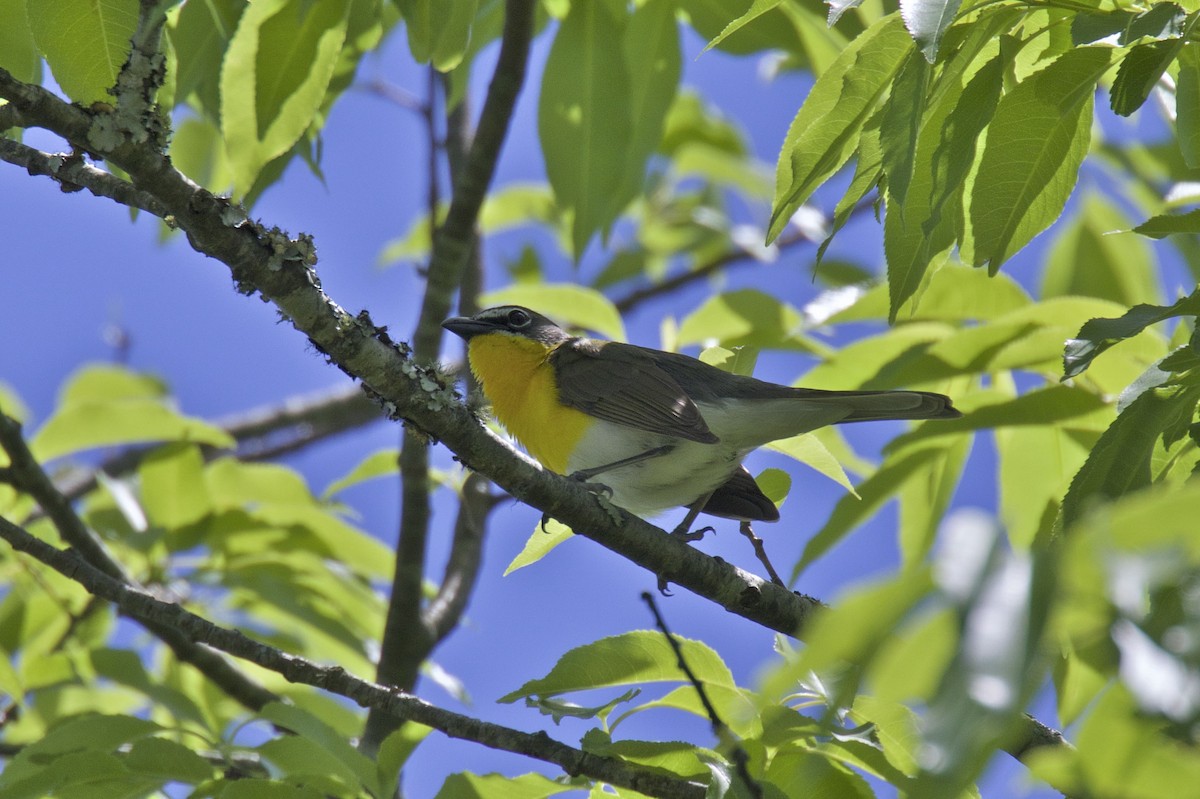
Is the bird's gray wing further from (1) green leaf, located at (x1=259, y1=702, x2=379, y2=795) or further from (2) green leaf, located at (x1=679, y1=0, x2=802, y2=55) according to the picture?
(1) green leaf, located at (x1=259, y1=702, x2=379, y2=795)

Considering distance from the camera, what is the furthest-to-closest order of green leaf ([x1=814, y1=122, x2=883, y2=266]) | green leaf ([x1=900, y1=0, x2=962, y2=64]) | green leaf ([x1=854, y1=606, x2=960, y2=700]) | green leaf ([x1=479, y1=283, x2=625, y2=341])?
green leaf ([x1=479, y1=283, x2=625, y2=341]), green leaf ([x1=814, y1=122, x2=883, y2=266]), green leaf ([x1=900, y1=0, x2=962, y2=64]), green leaf ([x1=854, y1=606, x2=960, y2=700])

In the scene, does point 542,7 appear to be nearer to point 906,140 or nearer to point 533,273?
point 906,140

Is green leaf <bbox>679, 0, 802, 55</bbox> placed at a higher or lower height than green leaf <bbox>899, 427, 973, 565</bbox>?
higher

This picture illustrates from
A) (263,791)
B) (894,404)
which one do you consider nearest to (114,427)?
(263,791)

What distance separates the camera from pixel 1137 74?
249 cm

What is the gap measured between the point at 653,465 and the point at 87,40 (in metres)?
3.08

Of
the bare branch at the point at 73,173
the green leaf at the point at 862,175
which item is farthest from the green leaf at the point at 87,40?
the green leaf at the point at 862,175

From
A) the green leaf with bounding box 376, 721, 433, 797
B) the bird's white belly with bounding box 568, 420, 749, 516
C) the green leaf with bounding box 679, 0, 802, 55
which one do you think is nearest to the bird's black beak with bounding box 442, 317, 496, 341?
the bird's white belly with bounding box 568, 420, 749, 516

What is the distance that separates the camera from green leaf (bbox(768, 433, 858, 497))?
362 centimetres

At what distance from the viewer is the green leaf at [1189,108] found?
2.57 metres

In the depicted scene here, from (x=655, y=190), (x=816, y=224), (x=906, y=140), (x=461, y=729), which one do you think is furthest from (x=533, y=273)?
(x=906, y=140)

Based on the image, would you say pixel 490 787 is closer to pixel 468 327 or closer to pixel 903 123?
pixel 903 123

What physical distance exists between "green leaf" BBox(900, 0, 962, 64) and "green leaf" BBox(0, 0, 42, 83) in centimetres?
231

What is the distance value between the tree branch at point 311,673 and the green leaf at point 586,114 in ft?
5.94
